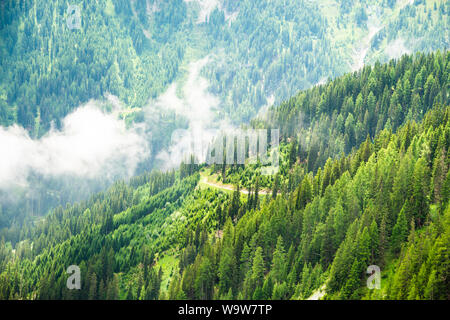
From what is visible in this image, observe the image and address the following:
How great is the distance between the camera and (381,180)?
143125mm

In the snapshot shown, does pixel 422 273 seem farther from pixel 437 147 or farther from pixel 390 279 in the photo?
pixel 437 147

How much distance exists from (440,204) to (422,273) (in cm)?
3106

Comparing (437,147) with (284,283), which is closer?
(284,283)

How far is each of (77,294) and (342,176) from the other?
10519 cm

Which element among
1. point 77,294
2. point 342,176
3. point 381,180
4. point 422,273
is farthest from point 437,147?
point 77,294

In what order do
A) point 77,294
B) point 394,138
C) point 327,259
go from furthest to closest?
point 77,294 → point 394,138 → point 327,259
